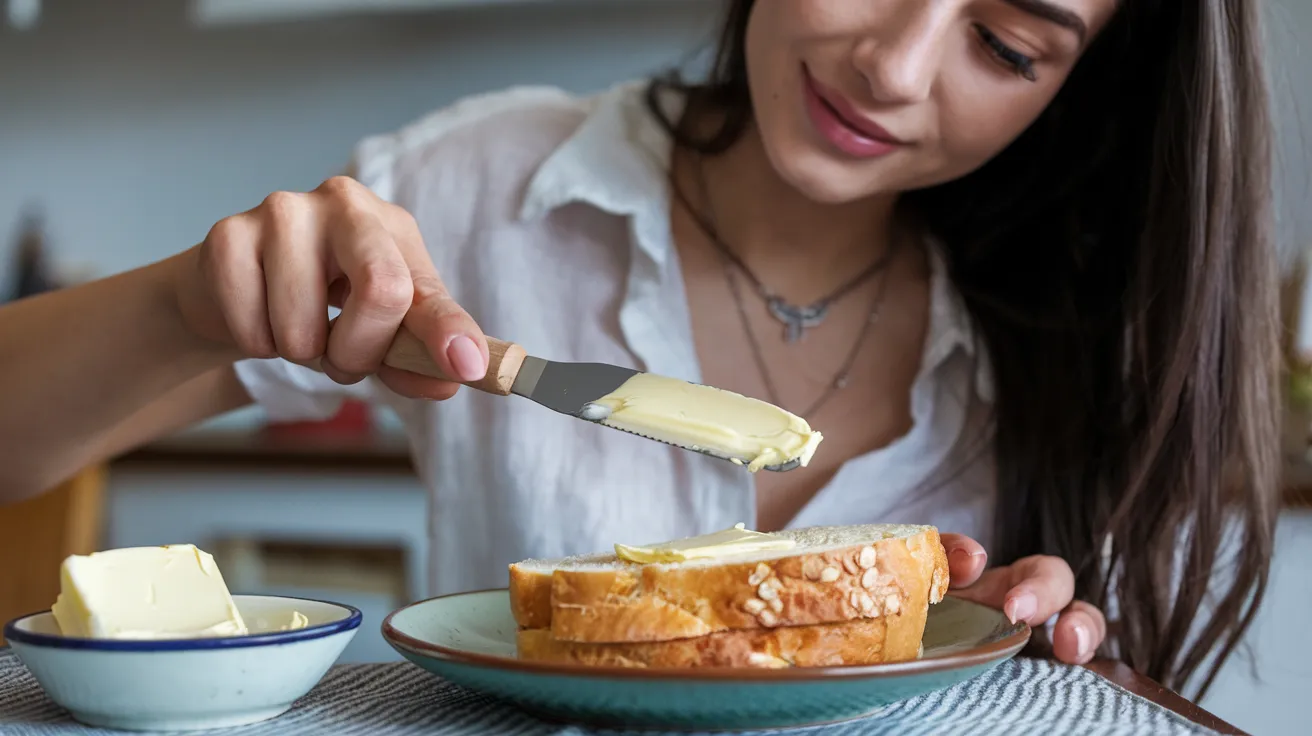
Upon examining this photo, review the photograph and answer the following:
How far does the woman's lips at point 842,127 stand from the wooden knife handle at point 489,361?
0.43 metres

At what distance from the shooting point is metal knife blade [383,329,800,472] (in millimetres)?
623

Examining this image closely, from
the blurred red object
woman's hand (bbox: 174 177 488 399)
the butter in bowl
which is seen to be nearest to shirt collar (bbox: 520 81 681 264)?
woman's hand (bbox: 174 177 488 399)

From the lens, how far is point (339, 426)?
93.5 inches

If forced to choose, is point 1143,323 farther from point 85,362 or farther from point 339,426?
point 339,426

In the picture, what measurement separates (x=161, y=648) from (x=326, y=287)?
258mm

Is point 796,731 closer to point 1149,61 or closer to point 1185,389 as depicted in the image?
point 1185,389

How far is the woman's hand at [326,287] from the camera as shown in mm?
629

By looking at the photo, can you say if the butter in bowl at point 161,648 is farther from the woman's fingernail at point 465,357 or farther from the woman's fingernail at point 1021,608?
the woman's fingernail at point 1021,608

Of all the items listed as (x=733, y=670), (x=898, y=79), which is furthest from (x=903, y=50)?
(x=733, y=670)

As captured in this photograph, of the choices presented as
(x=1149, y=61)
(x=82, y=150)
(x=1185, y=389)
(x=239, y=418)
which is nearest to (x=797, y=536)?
(x=1185, y=389)

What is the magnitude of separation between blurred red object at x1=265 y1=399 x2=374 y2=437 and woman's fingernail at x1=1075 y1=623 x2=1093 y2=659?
1.87m

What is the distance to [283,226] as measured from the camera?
0.66m

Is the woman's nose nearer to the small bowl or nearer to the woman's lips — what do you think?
the woman's lips

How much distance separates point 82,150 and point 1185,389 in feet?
8.55
